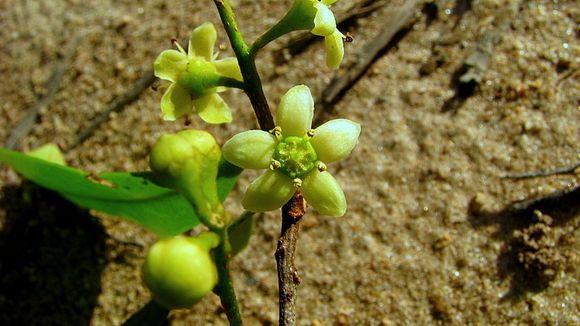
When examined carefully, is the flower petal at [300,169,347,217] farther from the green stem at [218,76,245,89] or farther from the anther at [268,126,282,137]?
the green stem at [218,76,245,89]

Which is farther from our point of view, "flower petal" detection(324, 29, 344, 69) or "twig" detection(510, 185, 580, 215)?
"twig" detection(510, 185, 580, 215)

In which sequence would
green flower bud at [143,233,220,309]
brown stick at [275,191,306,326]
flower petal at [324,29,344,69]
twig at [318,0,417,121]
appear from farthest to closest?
1. twig at [318,0,417,121]
2. flower petal at [324,29,344,69]
3. brown stick at [275,191,306,326]
4. green flower bud at [143,233,220,309]

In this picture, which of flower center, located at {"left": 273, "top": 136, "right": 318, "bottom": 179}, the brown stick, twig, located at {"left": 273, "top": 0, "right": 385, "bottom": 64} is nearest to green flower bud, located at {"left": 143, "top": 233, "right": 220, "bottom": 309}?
the brown stick

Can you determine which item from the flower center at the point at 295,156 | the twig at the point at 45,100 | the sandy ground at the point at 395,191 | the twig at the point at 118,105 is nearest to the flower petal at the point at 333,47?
the flower center at the point at 295,156

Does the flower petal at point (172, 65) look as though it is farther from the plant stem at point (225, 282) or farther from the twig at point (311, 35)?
the twig at point (311, 35)

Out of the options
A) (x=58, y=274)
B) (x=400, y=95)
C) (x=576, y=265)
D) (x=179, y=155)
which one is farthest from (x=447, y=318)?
(x=58, y=274)

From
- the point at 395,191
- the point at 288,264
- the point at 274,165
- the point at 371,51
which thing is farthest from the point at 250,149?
the point at 371,51

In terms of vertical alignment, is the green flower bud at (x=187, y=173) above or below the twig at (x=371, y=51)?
above
